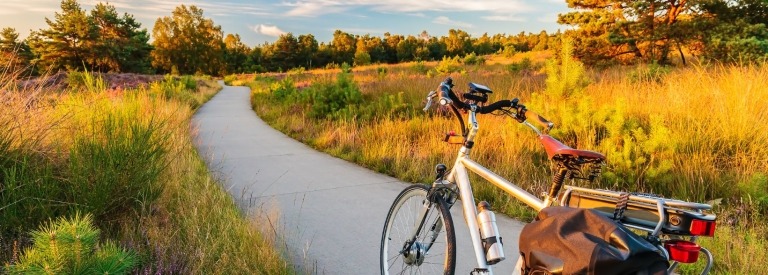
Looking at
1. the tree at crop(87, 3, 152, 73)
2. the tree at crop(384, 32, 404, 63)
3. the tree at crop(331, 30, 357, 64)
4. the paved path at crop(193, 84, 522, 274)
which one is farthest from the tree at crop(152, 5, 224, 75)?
the paved path at crop(193, 84, 522, 274)

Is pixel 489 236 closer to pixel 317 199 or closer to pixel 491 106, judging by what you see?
pixel 491 106

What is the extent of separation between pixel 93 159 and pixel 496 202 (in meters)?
3.59

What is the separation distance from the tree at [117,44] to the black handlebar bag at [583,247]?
169 ft

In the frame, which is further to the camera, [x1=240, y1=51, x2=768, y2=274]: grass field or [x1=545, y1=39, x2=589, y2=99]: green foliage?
[x1=545, y1=39, x2=589, y2=99]: green foliage

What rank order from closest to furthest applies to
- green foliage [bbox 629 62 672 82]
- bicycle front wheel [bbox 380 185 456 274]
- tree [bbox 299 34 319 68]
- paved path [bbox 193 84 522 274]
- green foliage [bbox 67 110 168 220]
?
bicycle front wheel [bbox 380 185 456 274] → green foliage [bbox 67 110 168 220] → paved path [bbox 193 84 522 274] → green foliage [bbox 629 62 672 82] → tree [bbox 299 34 319 68]

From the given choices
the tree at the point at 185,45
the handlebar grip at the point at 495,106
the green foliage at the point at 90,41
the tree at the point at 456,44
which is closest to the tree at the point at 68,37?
the green foliage at the point at 90,41

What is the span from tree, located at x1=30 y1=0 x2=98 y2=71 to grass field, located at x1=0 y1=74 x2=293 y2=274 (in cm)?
4612

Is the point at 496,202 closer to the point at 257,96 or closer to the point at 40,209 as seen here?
the point at 40,209

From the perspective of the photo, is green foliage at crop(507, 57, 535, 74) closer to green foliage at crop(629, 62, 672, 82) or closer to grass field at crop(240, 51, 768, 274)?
green foliage at crop(629, 62, 672, 82)

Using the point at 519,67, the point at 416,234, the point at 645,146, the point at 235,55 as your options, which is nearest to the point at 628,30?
the point at 519,67

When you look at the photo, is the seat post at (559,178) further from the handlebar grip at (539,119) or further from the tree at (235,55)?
the tree at (235,55)

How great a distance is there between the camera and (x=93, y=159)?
3594 millimetres

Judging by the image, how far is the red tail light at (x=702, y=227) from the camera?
51.4 inches

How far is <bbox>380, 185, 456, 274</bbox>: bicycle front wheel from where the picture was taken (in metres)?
2.36
